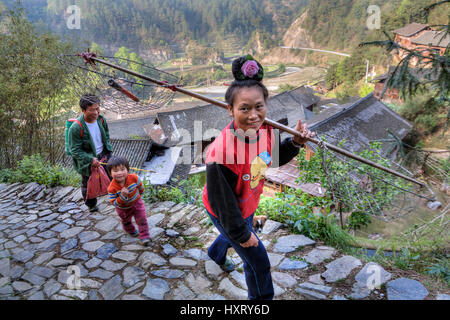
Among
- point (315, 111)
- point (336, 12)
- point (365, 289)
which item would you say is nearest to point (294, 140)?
point (365, 289)

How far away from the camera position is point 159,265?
9.17 feet

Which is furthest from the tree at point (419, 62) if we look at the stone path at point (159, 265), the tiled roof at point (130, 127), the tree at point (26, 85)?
the tiled roof at point (130, 127)

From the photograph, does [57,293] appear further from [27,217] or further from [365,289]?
[365,289]

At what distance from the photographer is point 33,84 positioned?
7086 mm

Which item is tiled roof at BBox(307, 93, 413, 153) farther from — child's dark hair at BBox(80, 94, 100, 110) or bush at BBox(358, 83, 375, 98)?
bush at BBox(358, 83, 375, 98)

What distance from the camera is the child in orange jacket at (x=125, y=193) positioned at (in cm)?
297

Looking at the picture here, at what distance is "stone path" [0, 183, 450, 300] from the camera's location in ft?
7.86

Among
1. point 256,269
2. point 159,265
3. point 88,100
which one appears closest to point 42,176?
point 88,100

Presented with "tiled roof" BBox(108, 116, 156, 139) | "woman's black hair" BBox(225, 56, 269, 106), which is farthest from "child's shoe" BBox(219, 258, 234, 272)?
"tiled roof" BBox(108, 116, 156, 139)

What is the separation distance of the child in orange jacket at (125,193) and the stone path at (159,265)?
0.26 m

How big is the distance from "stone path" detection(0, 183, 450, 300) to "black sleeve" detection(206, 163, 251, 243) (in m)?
0.94

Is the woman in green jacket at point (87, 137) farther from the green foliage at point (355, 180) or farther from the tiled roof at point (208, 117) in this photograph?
the tiled roof at point (208, 117)

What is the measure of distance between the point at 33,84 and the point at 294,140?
7.58 meters

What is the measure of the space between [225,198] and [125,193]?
65.5 inches
